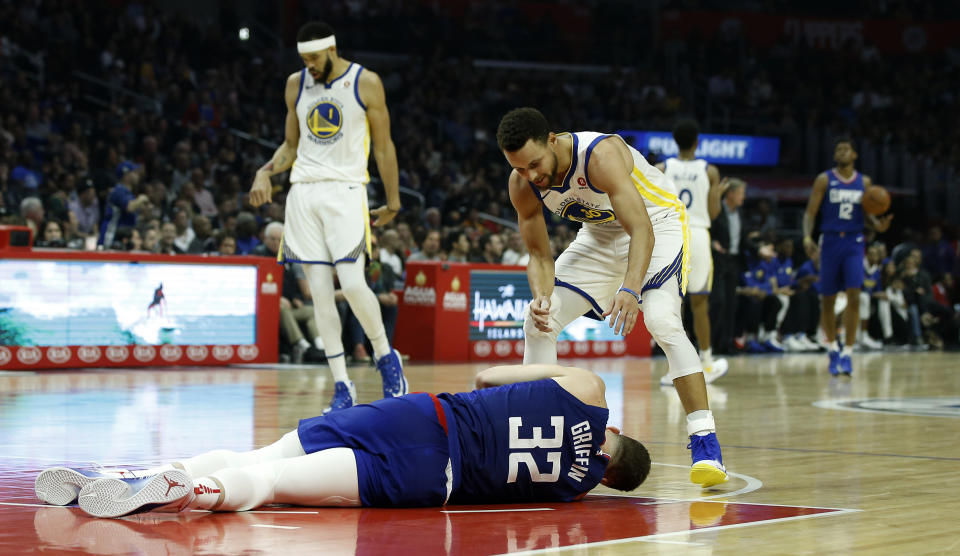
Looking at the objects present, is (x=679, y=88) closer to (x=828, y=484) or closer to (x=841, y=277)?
(x=841, y=277)

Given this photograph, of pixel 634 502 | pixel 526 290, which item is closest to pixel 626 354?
pixel 526 290

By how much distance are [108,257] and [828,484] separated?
8247 mm

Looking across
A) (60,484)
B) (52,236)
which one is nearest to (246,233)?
(52,236)

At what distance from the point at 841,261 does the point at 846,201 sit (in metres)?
0.60

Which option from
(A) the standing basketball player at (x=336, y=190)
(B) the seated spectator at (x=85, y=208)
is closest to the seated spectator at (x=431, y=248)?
(B) the seated spectator at (x=85, y=208)

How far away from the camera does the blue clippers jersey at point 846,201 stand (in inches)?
498

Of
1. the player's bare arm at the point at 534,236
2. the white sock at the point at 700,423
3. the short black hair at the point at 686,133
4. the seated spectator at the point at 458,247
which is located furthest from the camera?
the seated spectator at the point at 458,247

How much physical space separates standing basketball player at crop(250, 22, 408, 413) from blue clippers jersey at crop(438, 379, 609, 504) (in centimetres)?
355

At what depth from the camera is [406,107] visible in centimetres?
2441

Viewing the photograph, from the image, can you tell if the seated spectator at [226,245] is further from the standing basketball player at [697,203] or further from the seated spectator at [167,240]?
the standing basketball player at [697,203]

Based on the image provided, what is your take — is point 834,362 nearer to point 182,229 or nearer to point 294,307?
point 294,307

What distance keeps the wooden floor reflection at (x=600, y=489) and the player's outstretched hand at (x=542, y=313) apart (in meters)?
0.76

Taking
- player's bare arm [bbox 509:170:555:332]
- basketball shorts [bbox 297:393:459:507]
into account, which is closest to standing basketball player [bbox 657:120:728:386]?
player's bare arm [bbox 509:170:555:332]

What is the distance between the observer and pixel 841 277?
1280 centimetres
